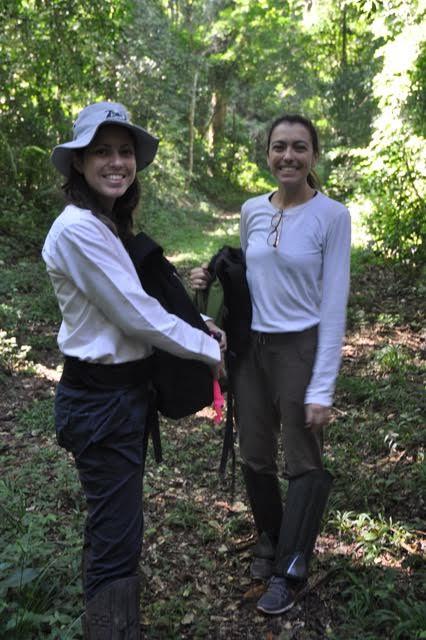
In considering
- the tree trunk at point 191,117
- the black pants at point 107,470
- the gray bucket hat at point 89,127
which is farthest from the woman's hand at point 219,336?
the tree trunk at point 191,117

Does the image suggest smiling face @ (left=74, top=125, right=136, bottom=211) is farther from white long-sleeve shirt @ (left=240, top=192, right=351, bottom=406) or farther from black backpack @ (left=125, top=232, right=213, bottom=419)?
white long-sleeve shirt @ (left=240, top=192, right=351, bottom=406)

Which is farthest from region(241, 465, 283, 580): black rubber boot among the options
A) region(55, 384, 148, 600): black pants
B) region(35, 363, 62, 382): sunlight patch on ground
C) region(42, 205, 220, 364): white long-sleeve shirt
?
region(35, 363, 62, 382): sunlight patch on ground

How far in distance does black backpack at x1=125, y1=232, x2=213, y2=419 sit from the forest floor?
3.61 ft

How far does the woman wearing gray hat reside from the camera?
2.26 m

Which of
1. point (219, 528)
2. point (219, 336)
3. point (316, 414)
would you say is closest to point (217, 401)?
point (219, 336)

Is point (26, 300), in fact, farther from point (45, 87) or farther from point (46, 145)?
point (46, 145)

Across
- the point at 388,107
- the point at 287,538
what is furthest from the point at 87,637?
the point at 388,107

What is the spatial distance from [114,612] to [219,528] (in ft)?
5.82

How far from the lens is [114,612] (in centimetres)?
234

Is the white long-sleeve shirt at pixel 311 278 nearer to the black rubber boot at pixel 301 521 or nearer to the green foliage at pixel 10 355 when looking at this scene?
the black rubber boot at pixel 301 521

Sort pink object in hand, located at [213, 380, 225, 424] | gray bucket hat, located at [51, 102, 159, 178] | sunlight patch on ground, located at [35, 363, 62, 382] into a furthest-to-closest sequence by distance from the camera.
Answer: sunlight patch on ground, located at [35, 363, 62, 382] < pink object in hand, located at [213, 380, 225, 424] < gray bucket hat, located at [51, 102, 159, 178]

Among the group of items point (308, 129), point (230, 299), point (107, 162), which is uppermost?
point (308, 129)

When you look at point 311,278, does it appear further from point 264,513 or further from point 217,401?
point 264,513

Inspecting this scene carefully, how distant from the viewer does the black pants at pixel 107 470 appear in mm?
2367
